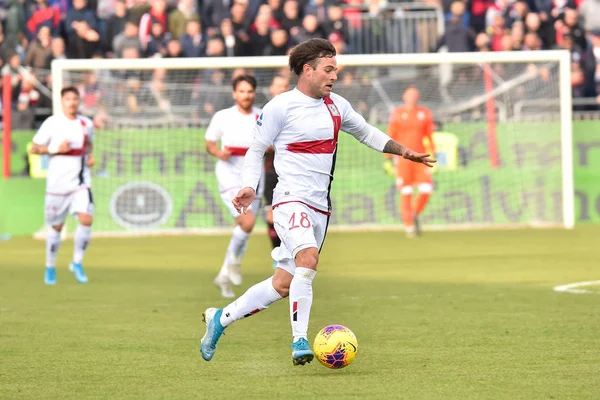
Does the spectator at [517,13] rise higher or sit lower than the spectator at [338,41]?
higher

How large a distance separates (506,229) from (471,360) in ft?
46.4

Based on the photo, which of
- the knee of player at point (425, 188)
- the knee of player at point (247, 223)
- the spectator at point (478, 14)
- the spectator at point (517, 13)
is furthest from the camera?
the spectator at point (478, 14)

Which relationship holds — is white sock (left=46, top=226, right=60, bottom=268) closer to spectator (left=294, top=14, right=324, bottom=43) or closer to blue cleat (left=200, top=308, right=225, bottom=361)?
blue cleat (left=200, top=308, right=225, bottom=361)

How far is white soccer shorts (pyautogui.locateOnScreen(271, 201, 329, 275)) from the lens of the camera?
7777 millimetres

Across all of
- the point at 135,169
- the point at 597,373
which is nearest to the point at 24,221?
the point at 135,169

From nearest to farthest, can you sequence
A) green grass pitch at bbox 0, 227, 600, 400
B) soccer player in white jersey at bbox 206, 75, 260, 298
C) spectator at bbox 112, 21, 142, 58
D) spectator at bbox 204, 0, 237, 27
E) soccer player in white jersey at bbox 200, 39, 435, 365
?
1. green grass pitch at bbox 0, 227, 600, 400
2. soccer player in white jersey at bbox 200, 39, 435, 365
3. soccer player in white jersey at bbox 206, 75, 260, 298
4. spectator at bbox 112, 21, 142, 58
5. spectator at bbox 204, 0, 237, 27

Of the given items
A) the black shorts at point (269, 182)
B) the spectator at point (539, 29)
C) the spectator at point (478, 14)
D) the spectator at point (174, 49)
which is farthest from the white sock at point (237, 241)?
the spectator at point (478, 14)

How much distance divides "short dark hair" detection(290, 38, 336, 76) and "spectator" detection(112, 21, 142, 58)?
1566 cm

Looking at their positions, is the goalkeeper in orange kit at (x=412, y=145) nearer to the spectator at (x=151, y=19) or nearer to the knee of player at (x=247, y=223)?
the spectator at (x=151, y=19)

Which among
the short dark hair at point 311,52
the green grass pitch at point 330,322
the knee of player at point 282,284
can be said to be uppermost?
the short dark hair at point 311,52

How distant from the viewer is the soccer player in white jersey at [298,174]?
7.76m

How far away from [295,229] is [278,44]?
49.6ft

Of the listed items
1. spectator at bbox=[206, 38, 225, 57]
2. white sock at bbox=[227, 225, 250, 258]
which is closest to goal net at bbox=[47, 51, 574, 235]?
spectator at bbox=[206, 38, 225, 57]

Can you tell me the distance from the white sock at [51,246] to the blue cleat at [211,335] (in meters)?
6.40
